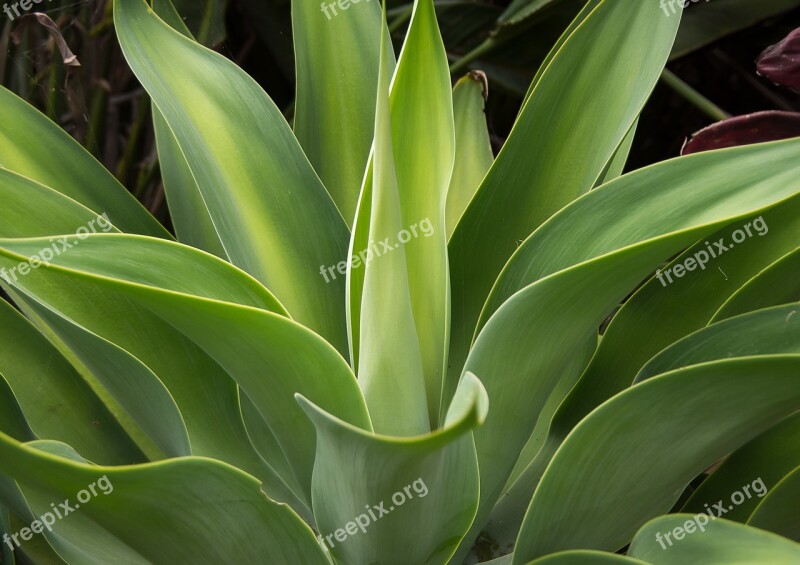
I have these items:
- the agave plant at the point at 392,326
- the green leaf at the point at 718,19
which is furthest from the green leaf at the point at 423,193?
the green leaf at the point at 718,19

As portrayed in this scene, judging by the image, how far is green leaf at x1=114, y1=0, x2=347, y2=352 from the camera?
0.54 meters

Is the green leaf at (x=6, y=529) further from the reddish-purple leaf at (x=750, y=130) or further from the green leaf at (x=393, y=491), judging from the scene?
the reddish-purple leaf at (x=750, y=130)

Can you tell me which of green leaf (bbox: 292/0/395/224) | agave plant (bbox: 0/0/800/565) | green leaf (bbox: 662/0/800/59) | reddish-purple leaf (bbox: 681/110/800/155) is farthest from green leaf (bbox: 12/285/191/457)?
green leaf (bbox: 662/0/800/59)

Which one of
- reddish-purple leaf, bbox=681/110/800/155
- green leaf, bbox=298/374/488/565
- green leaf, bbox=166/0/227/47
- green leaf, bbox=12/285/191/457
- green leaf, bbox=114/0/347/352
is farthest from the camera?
green leaf, bbox=166/0/227/47

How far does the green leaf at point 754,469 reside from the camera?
492 millimetres

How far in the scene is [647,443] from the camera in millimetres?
417

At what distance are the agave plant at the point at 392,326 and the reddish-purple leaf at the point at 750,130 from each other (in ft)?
0.26

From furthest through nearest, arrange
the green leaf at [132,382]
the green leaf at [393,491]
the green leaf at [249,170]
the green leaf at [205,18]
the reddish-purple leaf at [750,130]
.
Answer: the green leaf at [205,18]
the reddish-purple leaf at [750,130]
the green leaf at [249,170]
the green leaf at [132,382]
the green leaf at [393,491]

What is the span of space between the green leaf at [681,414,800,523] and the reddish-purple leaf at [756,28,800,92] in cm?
28

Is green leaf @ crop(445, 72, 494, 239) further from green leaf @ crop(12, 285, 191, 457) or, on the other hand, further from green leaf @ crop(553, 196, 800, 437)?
green leaf @ crop(12, 285, 191, 457)

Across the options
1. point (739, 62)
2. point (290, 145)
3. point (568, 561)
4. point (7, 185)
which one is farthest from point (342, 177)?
point (739, 62)

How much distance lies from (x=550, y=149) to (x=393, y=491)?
0.28m

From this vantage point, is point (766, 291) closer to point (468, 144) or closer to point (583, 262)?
point (583, 262)

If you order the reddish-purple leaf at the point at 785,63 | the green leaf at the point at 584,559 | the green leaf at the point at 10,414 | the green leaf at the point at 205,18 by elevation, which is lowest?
the green leaf at the point at 584,559
